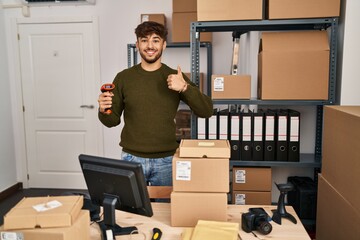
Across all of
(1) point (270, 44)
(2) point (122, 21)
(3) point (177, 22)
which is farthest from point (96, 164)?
(2) point (122, 21)

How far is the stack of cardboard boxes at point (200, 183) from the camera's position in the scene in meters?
1.23

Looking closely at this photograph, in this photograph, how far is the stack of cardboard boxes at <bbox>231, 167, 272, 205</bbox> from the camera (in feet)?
7.52

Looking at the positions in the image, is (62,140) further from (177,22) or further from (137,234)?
(137,234)

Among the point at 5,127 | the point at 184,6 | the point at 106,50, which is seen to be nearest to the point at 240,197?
the point at 184,6

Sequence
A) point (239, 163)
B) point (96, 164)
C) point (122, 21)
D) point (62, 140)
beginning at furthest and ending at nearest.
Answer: point (62, 140)
point (122, 21)
point (239, 163)
point (96, 164)

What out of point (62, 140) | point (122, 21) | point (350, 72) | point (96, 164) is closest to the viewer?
point (96, 164)

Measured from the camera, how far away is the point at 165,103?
1.86 m

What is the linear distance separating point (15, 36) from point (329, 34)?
334 cm

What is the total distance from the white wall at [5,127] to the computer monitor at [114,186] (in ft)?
9.66

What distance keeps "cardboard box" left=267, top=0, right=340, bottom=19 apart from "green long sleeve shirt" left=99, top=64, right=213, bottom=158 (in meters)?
0.81

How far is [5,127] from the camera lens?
12.0ft

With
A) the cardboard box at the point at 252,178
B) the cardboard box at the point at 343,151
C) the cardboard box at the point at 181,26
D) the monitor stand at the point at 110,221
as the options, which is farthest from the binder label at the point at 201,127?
the monitor stand at the point at 110,221

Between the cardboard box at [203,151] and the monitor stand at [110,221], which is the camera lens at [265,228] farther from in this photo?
the monitor stand at [110,221]

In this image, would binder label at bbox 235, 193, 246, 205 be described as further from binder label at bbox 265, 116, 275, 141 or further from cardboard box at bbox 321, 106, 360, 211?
cardboard box at bbox 321, 106, 360, 211
